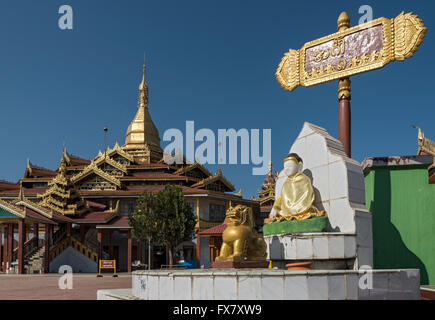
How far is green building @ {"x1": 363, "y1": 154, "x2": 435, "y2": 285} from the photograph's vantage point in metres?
15.3

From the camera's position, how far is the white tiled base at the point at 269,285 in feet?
30.2

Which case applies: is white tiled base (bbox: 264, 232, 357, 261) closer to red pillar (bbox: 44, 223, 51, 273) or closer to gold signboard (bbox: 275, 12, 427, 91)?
gold signboard (bbox: 275, 12, 427, 91)

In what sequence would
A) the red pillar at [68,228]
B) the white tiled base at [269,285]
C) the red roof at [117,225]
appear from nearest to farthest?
the white tiled base at [269,285] → the red roof at [117,225] → the red pillar at [68,228]

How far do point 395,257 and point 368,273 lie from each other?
5.96 m

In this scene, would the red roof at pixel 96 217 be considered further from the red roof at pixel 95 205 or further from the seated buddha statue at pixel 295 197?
the seated buddha statue at pixel 295 197

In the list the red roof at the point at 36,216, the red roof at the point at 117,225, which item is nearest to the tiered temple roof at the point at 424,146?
the red roof at the point at 117,225

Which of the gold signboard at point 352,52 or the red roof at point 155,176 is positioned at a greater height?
the gold signboard at point 352,52

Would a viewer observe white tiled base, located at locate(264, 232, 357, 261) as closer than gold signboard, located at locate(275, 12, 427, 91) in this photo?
Yes

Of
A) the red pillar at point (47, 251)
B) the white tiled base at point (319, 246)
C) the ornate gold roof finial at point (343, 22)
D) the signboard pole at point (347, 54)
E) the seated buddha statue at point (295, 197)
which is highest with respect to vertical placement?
the ornate gold roof finial at point (343, 22)

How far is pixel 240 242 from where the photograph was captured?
12.0 m

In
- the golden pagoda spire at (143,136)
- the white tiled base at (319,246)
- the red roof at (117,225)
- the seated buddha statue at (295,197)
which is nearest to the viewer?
the white tiled base at (319,246)

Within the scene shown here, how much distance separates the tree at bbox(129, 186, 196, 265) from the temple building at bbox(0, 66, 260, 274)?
363cm

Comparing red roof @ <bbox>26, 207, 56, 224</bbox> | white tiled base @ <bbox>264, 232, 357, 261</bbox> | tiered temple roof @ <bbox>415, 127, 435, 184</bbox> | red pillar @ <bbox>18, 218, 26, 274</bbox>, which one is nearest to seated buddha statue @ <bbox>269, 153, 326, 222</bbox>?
white tiled base @ <bbox>264, 232, 357, 261</bbox>
